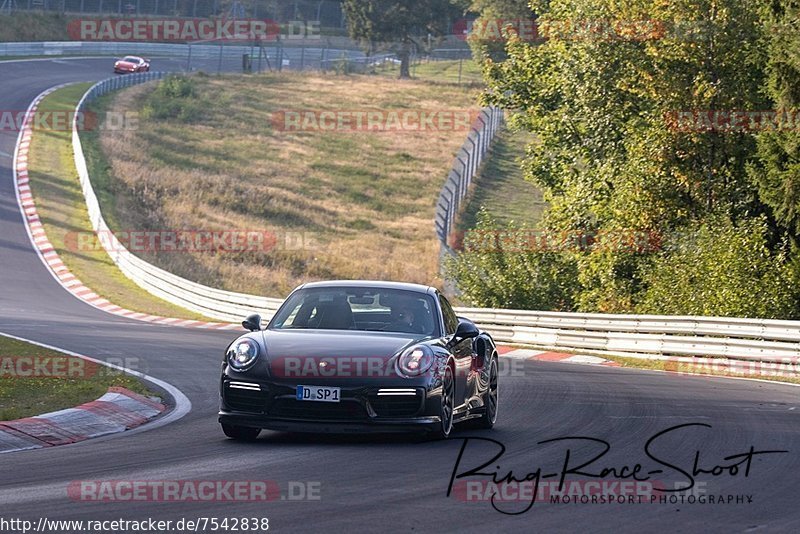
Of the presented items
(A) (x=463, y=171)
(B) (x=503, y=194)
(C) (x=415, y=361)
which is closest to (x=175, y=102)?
(B) (x=503, y=194)

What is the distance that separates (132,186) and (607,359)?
29140 mm

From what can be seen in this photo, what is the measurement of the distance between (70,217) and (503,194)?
18973 mm

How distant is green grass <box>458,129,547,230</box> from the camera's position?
4875 centimetres

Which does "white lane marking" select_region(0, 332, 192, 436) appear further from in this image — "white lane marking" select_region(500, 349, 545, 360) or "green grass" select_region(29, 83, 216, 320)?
"green grass" select_region(29, 83, 216, 320)

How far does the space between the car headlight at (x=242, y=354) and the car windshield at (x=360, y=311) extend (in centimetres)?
76

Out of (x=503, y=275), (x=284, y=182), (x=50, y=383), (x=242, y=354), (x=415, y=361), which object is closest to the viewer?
(x=415, y=361)

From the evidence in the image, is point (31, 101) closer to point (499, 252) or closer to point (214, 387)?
point (499, 252)

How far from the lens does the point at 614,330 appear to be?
2430cm

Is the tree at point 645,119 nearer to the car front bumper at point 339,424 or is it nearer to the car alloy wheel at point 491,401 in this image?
the car alloy wheel at point 491,401

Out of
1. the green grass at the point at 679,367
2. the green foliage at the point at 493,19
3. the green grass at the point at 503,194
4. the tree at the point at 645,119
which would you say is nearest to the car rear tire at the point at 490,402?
the green grass at the point at 679,367

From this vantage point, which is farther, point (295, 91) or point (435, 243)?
point (295, 91)

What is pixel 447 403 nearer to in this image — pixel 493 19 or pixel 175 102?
pixel 175 102

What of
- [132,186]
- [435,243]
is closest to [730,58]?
[435,243]

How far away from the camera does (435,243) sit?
151 feet
